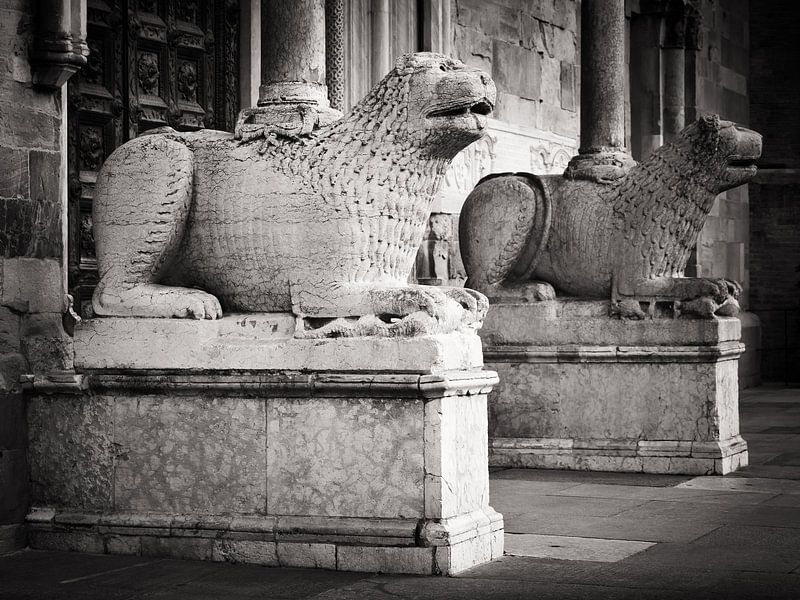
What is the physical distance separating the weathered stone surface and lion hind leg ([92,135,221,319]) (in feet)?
0.27

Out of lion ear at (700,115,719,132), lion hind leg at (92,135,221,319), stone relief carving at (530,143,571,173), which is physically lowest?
lion hind leg at (92,135,221,319)

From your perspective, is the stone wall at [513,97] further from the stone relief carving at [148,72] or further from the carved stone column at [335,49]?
the stone relief carving at [148,72]

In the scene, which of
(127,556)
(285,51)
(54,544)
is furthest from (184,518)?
(285,51)

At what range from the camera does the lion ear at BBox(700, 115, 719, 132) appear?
8.22m

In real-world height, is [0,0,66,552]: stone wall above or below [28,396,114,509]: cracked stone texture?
above

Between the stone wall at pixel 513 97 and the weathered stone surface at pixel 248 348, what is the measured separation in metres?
4.60

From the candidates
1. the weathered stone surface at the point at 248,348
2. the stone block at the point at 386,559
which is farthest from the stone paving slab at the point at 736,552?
the weathered stone surface at the point at 248,348

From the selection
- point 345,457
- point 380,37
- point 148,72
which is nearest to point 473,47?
point 380,37

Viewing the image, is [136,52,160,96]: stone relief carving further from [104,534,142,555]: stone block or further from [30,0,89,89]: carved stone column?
[104,534,142,555]: stone block

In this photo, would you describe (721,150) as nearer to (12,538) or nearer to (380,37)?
(380,37)

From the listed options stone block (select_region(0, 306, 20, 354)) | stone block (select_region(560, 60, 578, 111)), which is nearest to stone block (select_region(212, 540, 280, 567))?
stone block (select_region(0, 306, 20, 354))

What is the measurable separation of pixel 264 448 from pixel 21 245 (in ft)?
4.80

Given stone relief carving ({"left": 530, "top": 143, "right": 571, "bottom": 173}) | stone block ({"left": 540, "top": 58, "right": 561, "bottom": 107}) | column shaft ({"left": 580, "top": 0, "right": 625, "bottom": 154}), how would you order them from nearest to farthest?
column shaft ({"left": 580, "top": 0, "right": 625, "bottom": 154}), stone relief carving ({"left": 530, "top": 143, "right": 571, "bottom": 173}), stone block ({"left": 540, "top": 58, "right": 561, "bottom": 107})

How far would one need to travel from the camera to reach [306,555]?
18.0 ft
